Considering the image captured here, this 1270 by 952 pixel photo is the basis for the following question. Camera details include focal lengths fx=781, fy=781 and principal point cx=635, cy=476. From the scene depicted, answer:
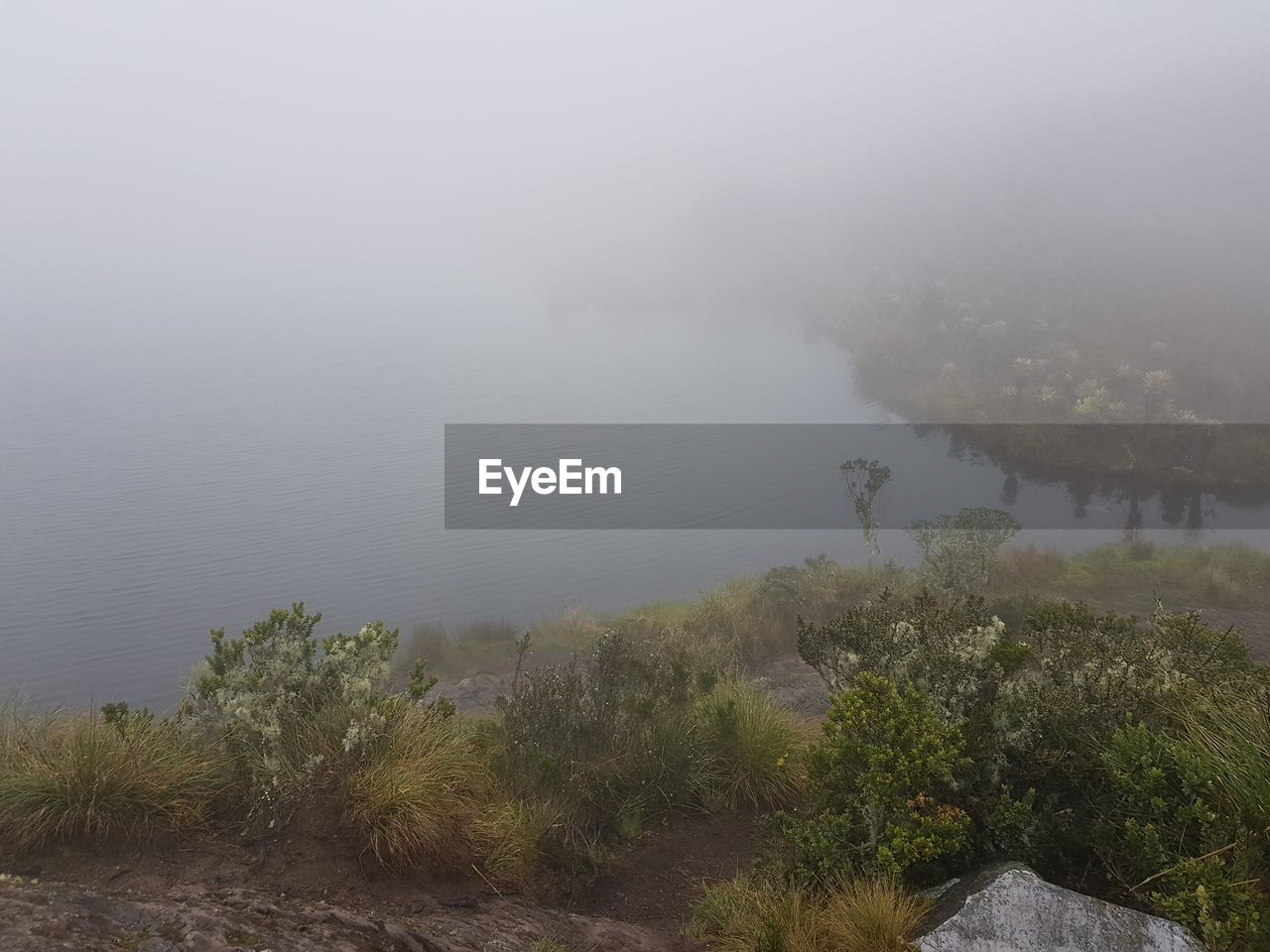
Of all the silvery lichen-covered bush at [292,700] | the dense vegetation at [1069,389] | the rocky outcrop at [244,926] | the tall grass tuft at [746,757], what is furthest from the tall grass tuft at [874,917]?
the dense vegetation at [1069,389]

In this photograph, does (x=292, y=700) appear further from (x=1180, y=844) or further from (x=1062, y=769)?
(x=1180, y=844)

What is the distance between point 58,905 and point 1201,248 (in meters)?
85.9

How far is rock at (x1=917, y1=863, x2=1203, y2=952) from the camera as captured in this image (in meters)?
3.69

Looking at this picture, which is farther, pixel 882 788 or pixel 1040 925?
pixel 882 788

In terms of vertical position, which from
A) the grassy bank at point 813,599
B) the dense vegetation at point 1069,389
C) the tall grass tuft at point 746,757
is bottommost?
the grassy bank at point 813,599

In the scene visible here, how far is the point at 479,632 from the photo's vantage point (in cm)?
1997

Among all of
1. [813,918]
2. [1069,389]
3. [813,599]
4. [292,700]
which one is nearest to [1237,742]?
[813,918]

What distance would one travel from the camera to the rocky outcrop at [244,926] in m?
3.62

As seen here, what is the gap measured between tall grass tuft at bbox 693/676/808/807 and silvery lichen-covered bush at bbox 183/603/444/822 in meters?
2.84

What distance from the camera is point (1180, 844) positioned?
4.11m
